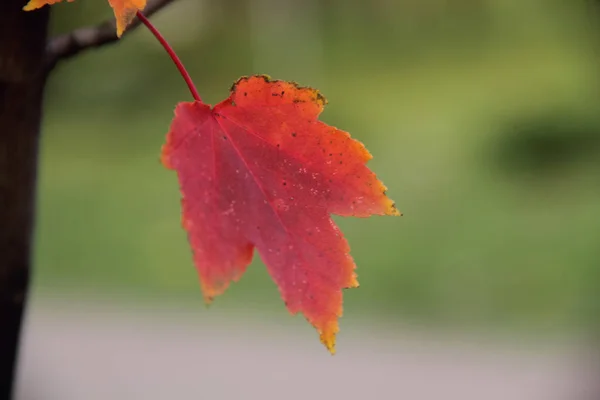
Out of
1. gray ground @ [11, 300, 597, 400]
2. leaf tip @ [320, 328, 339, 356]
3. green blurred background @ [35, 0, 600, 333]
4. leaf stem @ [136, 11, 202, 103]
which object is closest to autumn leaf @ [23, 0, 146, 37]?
leaf stem @ [136, 11, 202, 103]

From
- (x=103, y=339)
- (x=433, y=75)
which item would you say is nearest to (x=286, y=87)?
(x=103, y=339)

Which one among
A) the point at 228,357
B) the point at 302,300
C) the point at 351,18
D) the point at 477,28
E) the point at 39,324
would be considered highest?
the point at 351,18

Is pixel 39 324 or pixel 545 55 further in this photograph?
pixel 545 55

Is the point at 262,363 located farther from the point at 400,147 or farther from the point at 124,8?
the point at 400,147

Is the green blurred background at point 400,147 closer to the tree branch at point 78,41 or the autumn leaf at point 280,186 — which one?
the tree branch at point 78,41

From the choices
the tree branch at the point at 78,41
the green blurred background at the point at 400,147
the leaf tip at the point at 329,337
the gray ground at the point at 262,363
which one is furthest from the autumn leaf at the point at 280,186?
the green blurred background at the point at 400,147

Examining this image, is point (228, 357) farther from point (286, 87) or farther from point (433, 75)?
point (433, 75)
